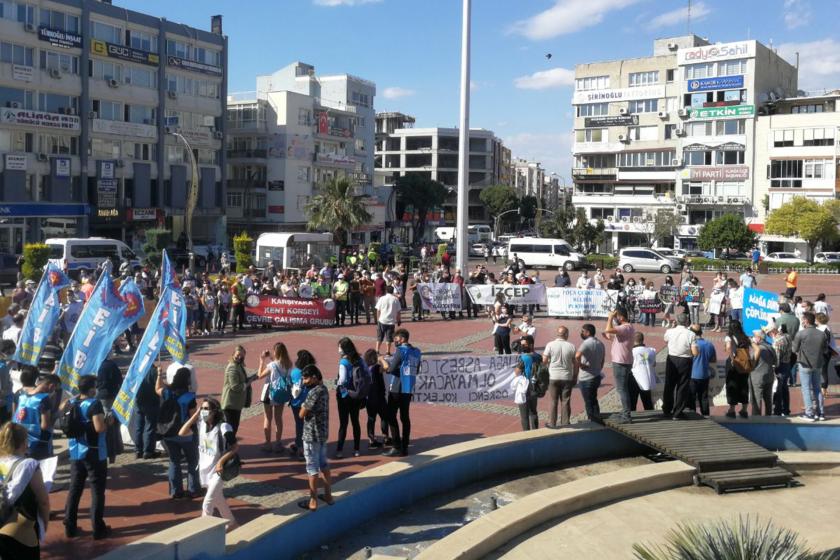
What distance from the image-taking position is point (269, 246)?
42688 millimetres

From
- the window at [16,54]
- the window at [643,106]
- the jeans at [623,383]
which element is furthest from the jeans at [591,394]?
the window at [643,106]

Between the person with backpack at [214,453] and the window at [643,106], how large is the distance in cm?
7474

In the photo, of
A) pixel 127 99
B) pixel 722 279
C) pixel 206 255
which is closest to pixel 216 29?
pixel 127 99

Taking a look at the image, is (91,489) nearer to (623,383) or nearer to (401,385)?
(401,385)

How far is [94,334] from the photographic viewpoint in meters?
10.9

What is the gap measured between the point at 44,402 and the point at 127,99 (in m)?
49.2

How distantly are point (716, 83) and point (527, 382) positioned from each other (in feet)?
222

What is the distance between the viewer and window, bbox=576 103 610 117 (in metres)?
80.9

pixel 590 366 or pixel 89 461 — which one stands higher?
pixel 590 366

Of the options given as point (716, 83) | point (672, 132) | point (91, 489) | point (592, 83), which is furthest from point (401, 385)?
point (592, 83)

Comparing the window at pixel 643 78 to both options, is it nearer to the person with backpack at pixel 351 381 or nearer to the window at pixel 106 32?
the window at pixel 106 32

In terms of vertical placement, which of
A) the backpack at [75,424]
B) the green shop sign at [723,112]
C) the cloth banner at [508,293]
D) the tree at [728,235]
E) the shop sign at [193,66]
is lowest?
the backpack at [75,424]

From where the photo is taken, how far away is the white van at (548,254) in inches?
1996

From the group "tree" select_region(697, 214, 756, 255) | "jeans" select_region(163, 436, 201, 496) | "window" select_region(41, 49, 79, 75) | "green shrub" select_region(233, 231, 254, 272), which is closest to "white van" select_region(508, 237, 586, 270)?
"tree" select_region(697, 214, 756, 255)
